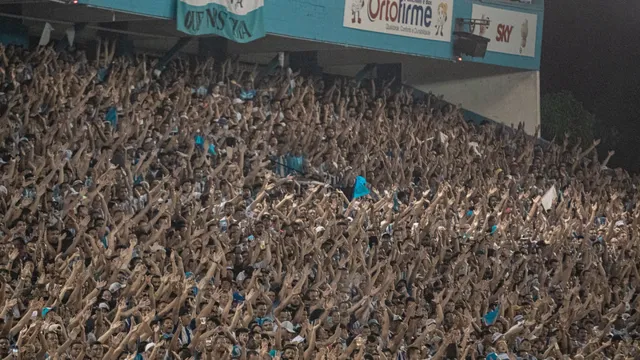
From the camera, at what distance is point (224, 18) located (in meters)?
21.2

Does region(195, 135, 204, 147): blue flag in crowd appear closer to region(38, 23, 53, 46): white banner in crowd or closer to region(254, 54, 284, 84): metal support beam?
region(38, 23, 53, 46): white banner in crowd

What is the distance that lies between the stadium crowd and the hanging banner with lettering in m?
0.72

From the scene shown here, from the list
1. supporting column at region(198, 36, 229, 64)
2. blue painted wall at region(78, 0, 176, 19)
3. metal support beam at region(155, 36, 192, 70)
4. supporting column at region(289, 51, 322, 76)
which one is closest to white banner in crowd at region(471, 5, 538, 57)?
supporting column at region(289, 51, 322, 76)

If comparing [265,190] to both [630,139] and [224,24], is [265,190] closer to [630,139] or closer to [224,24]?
[224,24]

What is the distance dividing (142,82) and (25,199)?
19.3 feet

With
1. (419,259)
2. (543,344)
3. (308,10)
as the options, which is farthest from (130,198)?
(308,10)

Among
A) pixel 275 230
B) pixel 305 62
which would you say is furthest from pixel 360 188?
pixel 305 62

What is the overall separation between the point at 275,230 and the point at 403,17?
32.9 feet

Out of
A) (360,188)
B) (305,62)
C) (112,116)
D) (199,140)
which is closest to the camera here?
(112,116)

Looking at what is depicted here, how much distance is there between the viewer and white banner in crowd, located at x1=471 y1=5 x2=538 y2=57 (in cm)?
2595

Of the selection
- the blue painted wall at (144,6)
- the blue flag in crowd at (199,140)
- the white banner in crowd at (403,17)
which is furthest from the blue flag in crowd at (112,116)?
the white banner in crowd at (403,17)

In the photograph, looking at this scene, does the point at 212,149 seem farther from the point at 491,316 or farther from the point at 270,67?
the point at 270,67

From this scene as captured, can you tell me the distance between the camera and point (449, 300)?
15.2 meters

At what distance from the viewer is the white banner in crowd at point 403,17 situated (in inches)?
941
